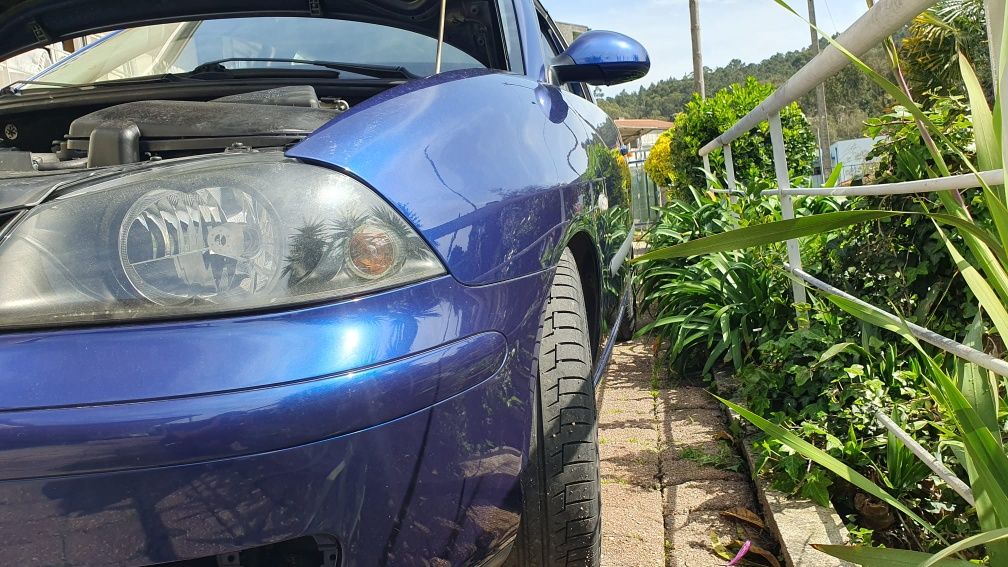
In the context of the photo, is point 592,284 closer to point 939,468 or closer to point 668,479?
point 668,479

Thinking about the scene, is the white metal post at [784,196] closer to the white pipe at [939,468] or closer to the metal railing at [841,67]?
the metal railing at [841,67]

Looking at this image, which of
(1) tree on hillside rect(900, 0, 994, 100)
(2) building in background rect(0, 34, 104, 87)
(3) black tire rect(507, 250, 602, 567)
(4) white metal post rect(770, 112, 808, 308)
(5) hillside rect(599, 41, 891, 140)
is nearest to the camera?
(3) black tire rect(507, 250, 602, 567)

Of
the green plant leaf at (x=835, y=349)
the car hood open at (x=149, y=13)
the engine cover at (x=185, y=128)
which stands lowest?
the green plant leaf at (x=835, y=349)

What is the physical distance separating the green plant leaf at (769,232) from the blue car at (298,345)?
0.32 metres

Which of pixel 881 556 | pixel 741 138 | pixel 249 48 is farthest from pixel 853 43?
pixel 741 138

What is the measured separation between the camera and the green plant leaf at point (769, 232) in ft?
3.88

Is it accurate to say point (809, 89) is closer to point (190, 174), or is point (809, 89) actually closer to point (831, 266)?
point (831, 266)

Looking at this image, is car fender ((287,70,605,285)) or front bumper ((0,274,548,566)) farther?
car fender ((287,70,605,285))

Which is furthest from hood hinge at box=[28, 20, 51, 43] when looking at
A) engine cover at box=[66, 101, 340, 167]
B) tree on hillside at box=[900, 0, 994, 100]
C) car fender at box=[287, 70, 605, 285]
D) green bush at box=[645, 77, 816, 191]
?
tree on hillside at box=[900, 0, 994, 100]

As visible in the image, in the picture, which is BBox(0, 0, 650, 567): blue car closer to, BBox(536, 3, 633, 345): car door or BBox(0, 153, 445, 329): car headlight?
BBox(0, 153, 445, 329): car headlight

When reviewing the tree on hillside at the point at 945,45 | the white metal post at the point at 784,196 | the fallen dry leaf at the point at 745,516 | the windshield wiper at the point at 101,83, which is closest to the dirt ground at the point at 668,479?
the fallen dry leaf at the point at 745,516

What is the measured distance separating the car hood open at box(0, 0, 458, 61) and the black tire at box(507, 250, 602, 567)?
1.17m

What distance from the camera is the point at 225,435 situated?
39.9 inches

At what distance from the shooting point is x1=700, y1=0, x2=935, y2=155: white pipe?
4.77ft
